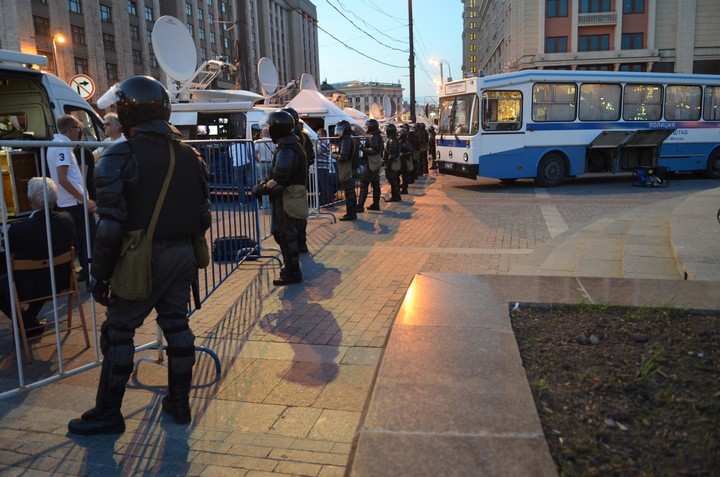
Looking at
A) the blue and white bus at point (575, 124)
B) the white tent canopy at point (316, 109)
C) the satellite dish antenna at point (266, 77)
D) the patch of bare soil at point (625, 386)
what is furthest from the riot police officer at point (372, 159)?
the satellite dish antenna at point (266, 77)

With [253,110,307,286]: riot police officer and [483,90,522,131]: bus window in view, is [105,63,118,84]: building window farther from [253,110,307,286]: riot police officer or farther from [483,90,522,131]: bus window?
[253,110,307,286]: riot police officer

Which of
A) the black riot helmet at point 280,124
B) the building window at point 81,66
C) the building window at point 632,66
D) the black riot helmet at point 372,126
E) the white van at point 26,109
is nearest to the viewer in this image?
the black riot helmet at point 280,124

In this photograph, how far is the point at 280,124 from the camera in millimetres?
6605

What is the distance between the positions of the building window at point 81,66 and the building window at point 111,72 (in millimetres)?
2799

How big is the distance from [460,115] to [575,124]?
3.48 meters

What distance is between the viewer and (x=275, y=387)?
405 centimetres

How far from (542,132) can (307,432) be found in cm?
1511

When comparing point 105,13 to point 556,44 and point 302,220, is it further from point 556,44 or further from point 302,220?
point 302,220

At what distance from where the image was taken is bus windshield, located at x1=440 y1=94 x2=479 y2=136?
16516 millimetres

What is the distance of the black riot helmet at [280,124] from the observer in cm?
660

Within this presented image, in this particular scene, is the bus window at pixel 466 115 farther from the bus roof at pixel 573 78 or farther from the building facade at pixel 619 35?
the building facade at pixel 619 35

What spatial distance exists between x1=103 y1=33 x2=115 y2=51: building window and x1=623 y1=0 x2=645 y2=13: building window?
154 feet

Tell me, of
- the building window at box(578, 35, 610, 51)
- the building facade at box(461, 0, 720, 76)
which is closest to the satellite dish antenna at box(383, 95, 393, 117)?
the building facade at box(461, 0, 720, 76)

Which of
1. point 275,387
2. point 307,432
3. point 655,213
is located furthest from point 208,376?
point 655,213
